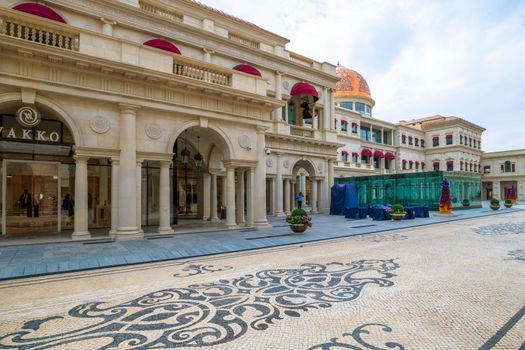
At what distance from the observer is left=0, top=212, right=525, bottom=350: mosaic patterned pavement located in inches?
161

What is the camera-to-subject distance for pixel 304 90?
25.2 metres

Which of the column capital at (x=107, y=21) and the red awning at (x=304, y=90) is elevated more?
the column capital at (x=107, y=21)

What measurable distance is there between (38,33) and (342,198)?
2208 cm

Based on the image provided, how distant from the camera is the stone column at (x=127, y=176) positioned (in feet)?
40.6

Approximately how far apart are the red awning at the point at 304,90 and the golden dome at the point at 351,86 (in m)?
30.2

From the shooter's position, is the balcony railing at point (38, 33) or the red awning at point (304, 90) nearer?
the balcony railing at point (38, 33)

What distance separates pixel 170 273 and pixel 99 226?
9.78 m

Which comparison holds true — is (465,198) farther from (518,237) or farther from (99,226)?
(99,226)

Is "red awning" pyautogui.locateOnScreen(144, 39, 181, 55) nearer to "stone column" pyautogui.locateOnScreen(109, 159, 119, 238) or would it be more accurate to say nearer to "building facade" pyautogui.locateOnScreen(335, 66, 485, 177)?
"stone column" pyautogui.locateOnScreen(109, 159, 119, 238)

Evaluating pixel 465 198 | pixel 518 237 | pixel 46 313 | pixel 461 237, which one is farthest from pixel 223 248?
pixel 465 198

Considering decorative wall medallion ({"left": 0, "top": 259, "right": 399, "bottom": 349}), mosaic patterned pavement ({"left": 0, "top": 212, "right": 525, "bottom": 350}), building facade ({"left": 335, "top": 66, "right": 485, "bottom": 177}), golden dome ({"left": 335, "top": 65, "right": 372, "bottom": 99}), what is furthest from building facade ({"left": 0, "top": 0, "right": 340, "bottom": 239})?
golden dome ({"left": 335, "top": 65, "right": 372, "bottom": 99})

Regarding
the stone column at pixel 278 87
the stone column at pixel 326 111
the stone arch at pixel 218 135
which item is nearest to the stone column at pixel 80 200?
the stone arch at pixel 218 135

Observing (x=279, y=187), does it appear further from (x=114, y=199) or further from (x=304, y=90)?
(x=114, y=199)

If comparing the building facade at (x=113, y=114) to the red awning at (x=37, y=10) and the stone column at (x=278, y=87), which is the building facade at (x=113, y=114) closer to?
the red awning at (x=37, y=10)
